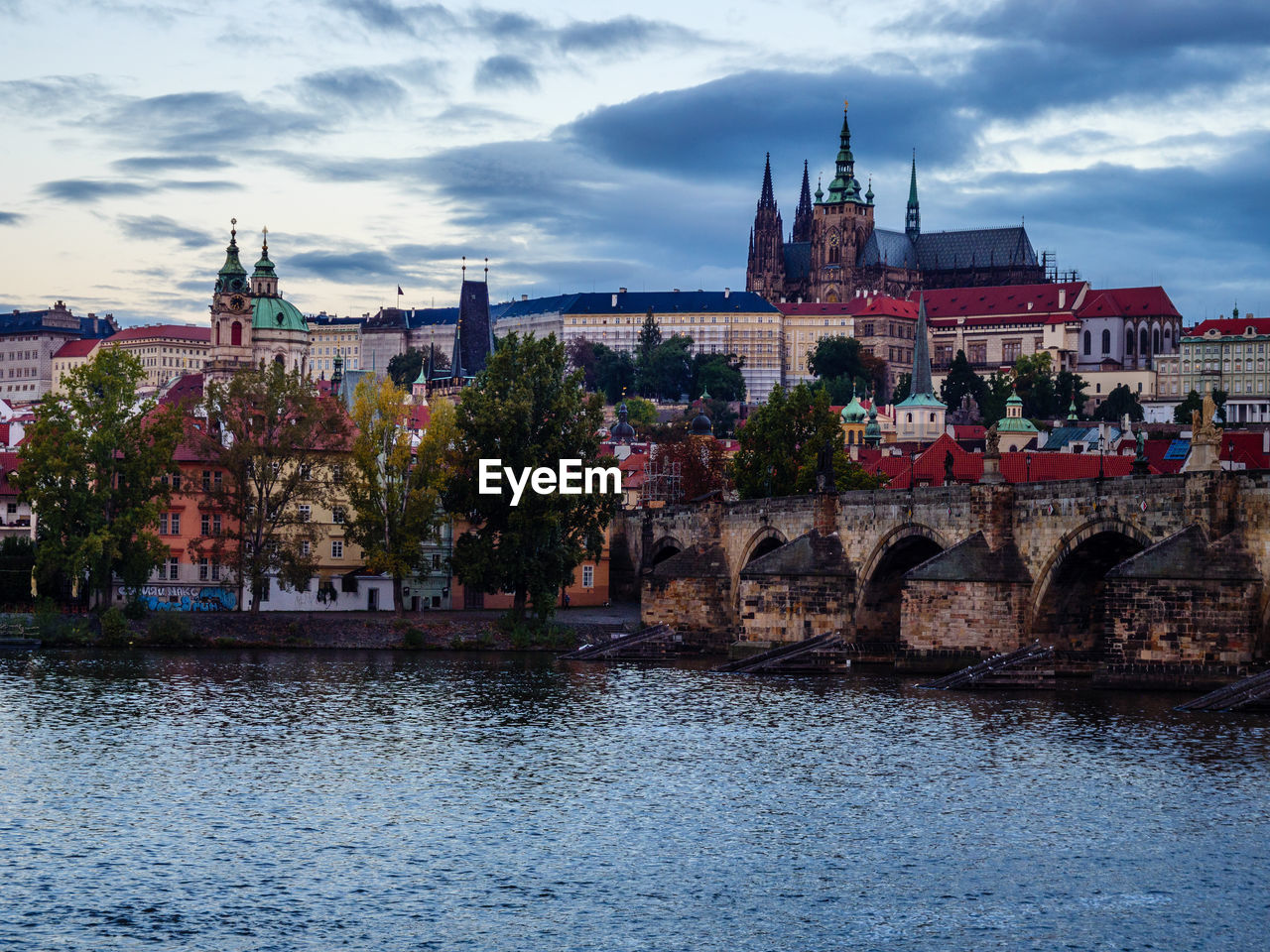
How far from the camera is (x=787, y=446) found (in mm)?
92938

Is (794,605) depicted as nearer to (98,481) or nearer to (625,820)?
(98,481)

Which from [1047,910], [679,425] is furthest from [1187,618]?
[679,425]

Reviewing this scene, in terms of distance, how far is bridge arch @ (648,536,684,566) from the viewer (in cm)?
8806

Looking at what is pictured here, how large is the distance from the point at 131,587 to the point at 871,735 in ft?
119

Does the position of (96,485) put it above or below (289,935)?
above

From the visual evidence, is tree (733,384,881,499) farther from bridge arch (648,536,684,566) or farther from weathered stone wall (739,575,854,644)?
weathered stone wall (739,575,854,644)

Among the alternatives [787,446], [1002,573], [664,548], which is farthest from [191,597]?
[1002,573]

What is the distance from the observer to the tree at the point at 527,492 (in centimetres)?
7250

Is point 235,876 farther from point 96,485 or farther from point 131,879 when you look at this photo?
point 96,485

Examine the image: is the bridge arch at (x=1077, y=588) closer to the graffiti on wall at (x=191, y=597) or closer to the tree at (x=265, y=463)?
the tree at (x=265, y=463)

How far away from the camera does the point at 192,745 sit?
45750 millimetres

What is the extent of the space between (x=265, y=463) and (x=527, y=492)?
10.1 meters

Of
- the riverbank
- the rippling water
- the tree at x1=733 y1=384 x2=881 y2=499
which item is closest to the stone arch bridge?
the rippling water

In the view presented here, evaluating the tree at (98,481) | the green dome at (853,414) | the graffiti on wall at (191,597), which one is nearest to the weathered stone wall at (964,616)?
the tree at (98,481)
